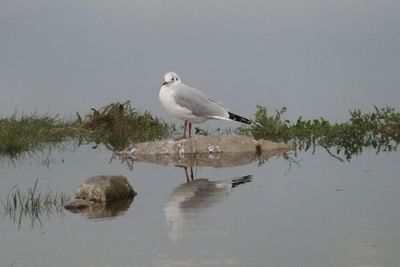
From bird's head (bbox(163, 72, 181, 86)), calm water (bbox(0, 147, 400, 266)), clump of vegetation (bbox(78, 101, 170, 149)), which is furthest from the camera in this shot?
clump of vegetation (bbox(78, 101, 170, 149))

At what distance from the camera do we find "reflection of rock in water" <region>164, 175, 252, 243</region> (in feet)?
27.1

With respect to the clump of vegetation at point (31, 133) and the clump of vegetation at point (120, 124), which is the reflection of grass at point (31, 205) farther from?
the clump of vegetation at point (120, 124)

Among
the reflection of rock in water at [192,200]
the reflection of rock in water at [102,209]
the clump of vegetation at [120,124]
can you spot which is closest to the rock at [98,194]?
the reflection of rock in water at [102,209]

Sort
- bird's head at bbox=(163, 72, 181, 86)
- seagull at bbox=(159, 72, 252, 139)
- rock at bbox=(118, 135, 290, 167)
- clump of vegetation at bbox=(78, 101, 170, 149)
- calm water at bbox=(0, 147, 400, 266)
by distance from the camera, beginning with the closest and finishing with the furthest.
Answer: calm water at bbox=(0, 147, 400, 266), rock at bbox=(118, 135, 290, 167), seagull at bbox=(159, 72, 252, 139), bird's head at bbox=(163, 72, 181, 86), clump of vegetation at bbox=(78, 101, 170, 149)

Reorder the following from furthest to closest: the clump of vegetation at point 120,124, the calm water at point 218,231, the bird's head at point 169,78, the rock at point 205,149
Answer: the clump of vegetation at point 120,124, the bird's head at point 169,78, the rock at point 205,149, the calm water at point 218,231

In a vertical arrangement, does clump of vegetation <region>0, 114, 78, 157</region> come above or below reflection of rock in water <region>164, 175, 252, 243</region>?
above

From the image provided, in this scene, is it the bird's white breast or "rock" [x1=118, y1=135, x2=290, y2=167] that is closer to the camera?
"rock" [x1=118, y1=135, x2=290, y2=167]

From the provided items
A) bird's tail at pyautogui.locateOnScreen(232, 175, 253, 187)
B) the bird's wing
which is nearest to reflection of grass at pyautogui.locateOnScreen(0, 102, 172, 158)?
the bird's wing

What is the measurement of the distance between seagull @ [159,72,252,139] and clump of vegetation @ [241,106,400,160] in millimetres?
1431

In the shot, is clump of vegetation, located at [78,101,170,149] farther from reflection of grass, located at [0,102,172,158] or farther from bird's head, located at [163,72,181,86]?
bird's head, located at [163,72,181,86]

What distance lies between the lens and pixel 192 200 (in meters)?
9.43

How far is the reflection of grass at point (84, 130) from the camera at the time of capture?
45.9ft

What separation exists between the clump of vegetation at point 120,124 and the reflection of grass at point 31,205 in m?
5.71

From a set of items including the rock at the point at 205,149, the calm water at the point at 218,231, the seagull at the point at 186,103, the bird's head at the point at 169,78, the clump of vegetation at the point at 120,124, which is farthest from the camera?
the clump of vegetation at the point at 120,124
